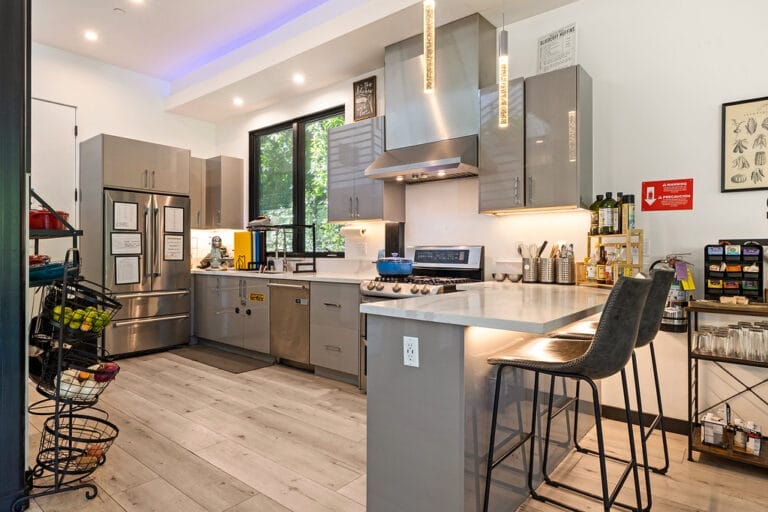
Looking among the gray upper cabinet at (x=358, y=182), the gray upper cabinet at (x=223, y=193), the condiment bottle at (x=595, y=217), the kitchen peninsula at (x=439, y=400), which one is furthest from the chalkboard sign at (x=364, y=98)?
the kitchen peninsula at (x=439, y=400)

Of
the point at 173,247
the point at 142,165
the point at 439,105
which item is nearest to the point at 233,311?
the point at 173,247

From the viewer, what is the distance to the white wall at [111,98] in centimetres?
447

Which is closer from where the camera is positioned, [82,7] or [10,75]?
[10,75]

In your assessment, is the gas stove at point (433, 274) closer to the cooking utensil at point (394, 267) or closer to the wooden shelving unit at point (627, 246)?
the cooking utensil at point (394, 267)

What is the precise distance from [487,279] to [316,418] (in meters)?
1.63

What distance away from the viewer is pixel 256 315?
14.2 ft

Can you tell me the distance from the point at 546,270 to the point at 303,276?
209 cm

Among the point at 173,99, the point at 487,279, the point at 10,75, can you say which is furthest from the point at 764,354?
the point at 173,99

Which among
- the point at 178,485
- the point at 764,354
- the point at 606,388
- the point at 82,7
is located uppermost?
the point at 82,7

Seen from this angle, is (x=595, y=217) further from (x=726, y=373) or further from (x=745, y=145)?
(x=726, y=373)

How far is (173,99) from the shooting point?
5270mm

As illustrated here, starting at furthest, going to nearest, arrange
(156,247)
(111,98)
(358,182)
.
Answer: (111,98), (156,247), (358,182)

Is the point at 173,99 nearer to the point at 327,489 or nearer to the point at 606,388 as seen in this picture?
the point at 327,489

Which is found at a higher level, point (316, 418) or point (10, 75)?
point (10, 75)
